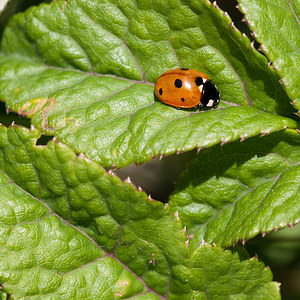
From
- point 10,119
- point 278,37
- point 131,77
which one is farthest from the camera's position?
point 10,119

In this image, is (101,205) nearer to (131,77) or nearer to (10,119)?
(131,77)

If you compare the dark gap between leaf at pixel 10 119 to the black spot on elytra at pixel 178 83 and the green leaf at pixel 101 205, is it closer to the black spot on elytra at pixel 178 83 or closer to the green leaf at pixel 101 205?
the green leaf at pixel 101 205

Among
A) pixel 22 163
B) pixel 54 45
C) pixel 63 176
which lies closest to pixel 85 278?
pixel 63 176

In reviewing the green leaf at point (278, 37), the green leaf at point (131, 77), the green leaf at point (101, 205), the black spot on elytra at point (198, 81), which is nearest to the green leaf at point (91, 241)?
the green leaf at point (101, 205)

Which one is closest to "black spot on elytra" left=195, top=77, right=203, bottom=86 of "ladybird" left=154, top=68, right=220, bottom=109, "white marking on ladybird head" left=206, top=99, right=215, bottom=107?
"ladybird" left=154, top=68, right=220, bottom=109

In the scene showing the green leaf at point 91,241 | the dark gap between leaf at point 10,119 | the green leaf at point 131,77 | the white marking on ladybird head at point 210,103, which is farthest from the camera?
the dark gap between leaf at point 10,119

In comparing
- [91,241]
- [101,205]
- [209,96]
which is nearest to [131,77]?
[209,96]

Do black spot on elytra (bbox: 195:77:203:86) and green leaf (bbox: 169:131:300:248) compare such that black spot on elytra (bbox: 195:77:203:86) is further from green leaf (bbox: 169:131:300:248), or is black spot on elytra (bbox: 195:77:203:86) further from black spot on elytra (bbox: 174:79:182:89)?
green leaf (bbox: 169:131:300:248)
